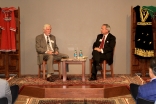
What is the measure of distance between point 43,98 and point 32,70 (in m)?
2.60

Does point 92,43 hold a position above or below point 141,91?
above

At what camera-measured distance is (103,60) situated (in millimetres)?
6434

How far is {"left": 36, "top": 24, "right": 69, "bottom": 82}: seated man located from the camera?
6246mm

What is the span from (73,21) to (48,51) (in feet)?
4.75

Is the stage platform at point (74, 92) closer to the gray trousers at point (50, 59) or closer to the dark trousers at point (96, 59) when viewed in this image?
the gray trousers at point (50, 59)

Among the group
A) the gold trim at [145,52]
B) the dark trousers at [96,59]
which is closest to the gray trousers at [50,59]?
the dark trousers at [96,59]

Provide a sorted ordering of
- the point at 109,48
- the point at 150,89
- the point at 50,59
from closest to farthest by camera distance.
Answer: the point at 150,89
the point at 50,59
the point at 109,48

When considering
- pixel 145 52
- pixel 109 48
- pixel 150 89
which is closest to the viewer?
pixel 150 89

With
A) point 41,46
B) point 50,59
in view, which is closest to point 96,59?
point 50,59

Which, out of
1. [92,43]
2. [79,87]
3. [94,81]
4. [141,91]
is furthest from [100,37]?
[141,91]

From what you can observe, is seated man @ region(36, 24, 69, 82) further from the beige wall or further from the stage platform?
the stage platform

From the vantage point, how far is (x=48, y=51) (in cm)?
641

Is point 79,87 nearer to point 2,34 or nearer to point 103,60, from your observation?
point 103,60

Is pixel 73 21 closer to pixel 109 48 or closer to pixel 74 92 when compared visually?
pixel 109 48
